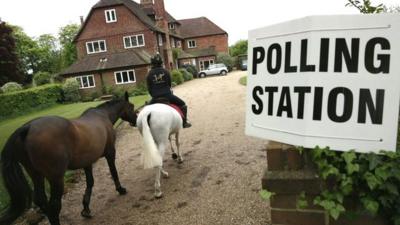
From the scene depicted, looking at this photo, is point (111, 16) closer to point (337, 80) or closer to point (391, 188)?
point (337, 80)

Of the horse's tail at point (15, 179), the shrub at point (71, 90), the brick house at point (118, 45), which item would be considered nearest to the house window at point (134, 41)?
the brick house at point (118, 45)

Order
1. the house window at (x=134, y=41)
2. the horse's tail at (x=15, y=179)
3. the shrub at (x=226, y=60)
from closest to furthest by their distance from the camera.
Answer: the horse's tail at (x=15, y=179) → the house window at (x=134, y=41) → the shrub at (x=226, y=60)

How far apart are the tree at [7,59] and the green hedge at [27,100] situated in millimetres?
14524

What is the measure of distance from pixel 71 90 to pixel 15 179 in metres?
30.7

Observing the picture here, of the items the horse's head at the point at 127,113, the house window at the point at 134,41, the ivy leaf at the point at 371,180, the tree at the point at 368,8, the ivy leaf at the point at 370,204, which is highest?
the house window at the point at 134,41

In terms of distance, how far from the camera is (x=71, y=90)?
3312cm

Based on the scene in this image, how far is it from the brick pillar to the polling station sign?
0.38 feet

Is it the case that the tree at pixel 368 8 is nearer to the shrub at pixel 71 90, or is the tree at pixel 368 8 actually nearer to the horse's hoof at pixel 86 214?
the horse's hoof at pixel 86 214

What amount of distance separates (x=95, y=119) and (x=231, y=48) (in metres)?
73.0

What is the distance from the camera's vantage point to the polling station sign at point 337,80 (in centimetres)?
181

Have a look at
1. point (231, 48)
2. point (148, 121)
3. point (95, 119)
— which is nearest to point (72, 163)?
point (95, 119)

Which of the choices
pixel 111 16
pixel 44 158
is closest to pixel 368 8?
pixel 44 158

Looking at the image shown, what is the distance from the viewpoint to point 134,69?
35.1 m

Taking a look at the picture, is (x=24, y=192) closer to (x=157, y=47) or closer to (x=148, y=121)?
(x=148, y=121)
